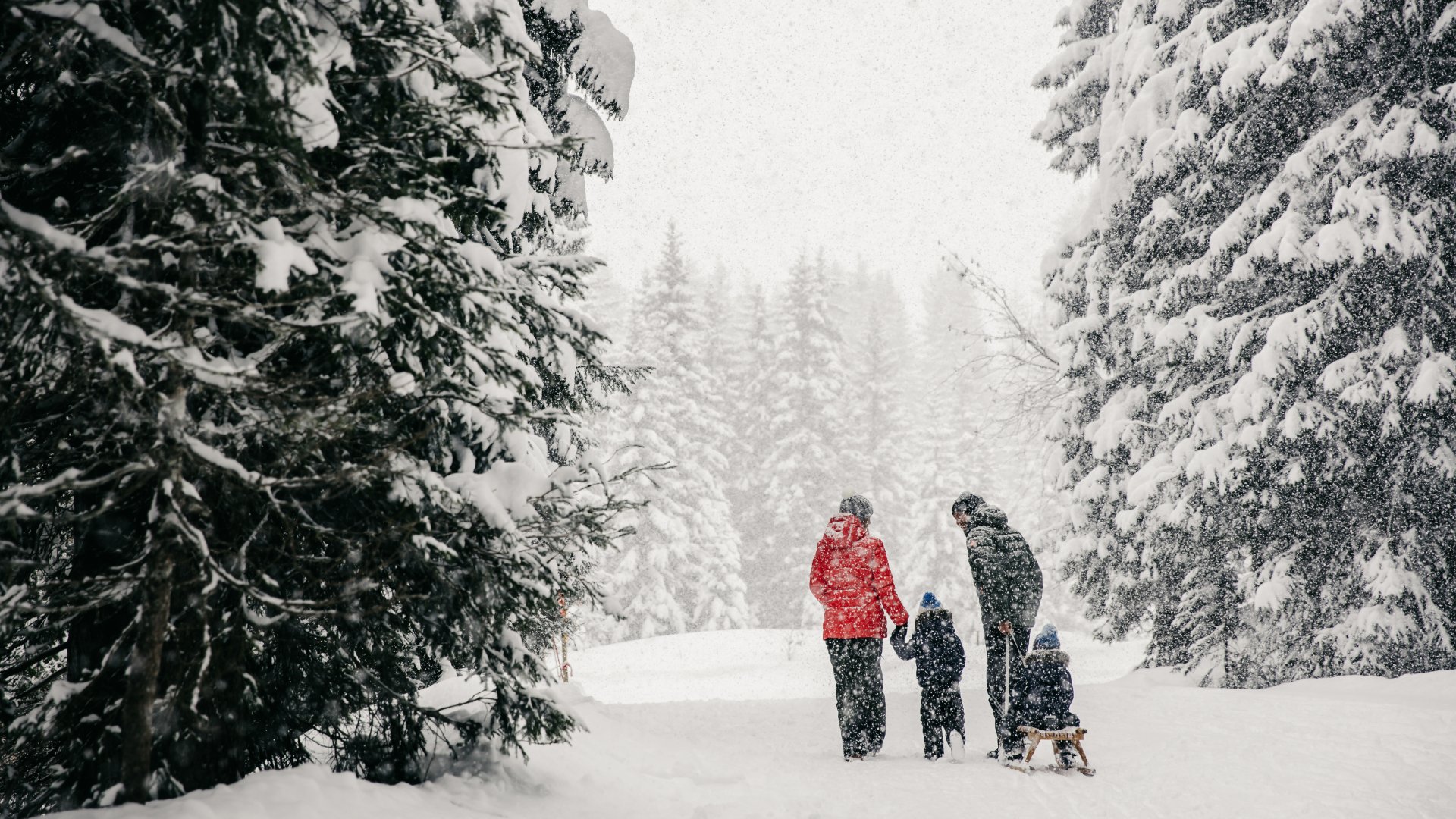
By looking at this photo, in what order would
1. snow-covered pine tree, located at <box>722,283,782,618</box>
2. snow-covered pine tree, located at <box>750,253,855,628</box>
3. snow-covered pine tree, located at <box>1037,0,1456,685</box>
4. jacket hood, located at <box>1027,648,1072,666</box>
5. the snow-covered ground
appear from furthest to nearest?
1. snow-covered pine tree, located at <box>722,283,782,618</box>
2. snow-covered pine tree, located at <box>750,253,855,628</box>
3. snow-covered pine tree, located at <box>1037,0,1456,685</box>
4. jacket hood, located at <box>1027,648,1072,666</box>
5. the snow-covered ground

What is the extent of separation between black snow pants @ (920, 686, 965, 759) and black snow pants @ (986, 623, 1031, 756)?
0.29 m

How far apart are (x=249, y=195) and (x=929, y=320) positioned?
154ft

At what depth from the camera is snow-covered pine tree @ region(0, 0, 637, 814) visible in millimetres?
3008

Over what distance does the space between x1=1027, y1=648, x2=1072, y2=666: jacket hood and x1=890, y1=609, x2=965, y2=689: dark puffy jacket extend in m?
0.55

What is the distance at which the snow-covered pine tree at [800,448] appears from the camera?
36.0 meters

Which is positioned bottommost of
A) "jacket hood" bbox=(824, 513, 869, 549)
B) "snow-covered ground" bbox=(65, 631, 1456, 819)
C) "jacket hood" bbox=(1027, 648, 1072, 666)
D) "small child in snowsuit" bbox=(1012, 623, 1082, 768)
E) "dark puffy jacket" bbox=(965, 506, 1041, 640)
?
"snow-covered ground" bbox=(65, 631, 1456, 819)

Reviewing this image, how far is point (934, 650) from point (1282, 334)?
5.19 metres

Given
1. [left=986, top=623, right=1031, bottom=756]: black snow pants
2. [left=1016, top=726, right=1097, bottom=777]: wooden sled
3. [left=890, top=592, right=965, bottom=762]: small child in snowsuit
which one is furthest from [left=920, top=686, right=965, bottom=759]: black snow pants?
[left=1016, top=726, right=1097, bottom=777]: wooden sled

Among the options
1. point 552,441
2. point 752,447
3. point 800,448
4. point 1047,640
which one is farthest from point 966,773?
point 752,447

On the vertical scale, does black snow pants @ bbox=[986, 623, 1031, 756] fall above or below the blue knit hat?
below

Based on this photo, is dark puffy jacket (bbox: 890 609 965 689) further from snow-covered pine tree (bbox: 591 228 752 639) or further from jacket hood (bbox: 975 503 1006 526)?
snow-covered pine tree (bbox: 591 228 752 639)

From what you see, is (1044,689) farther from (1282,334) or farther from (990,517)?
(1282,334)

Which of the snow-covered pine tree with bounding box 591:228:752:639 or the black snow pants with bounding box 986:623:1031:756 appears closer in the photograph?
the black snow pants with bounding box 986:623:1031:756

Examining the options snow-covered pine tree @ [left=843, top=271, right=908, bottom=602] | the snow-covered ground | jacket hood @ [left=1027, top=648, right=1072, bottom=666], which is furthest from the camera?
snow-covered pine tree @ [left=843, top=271, right=908, bottom=602]
